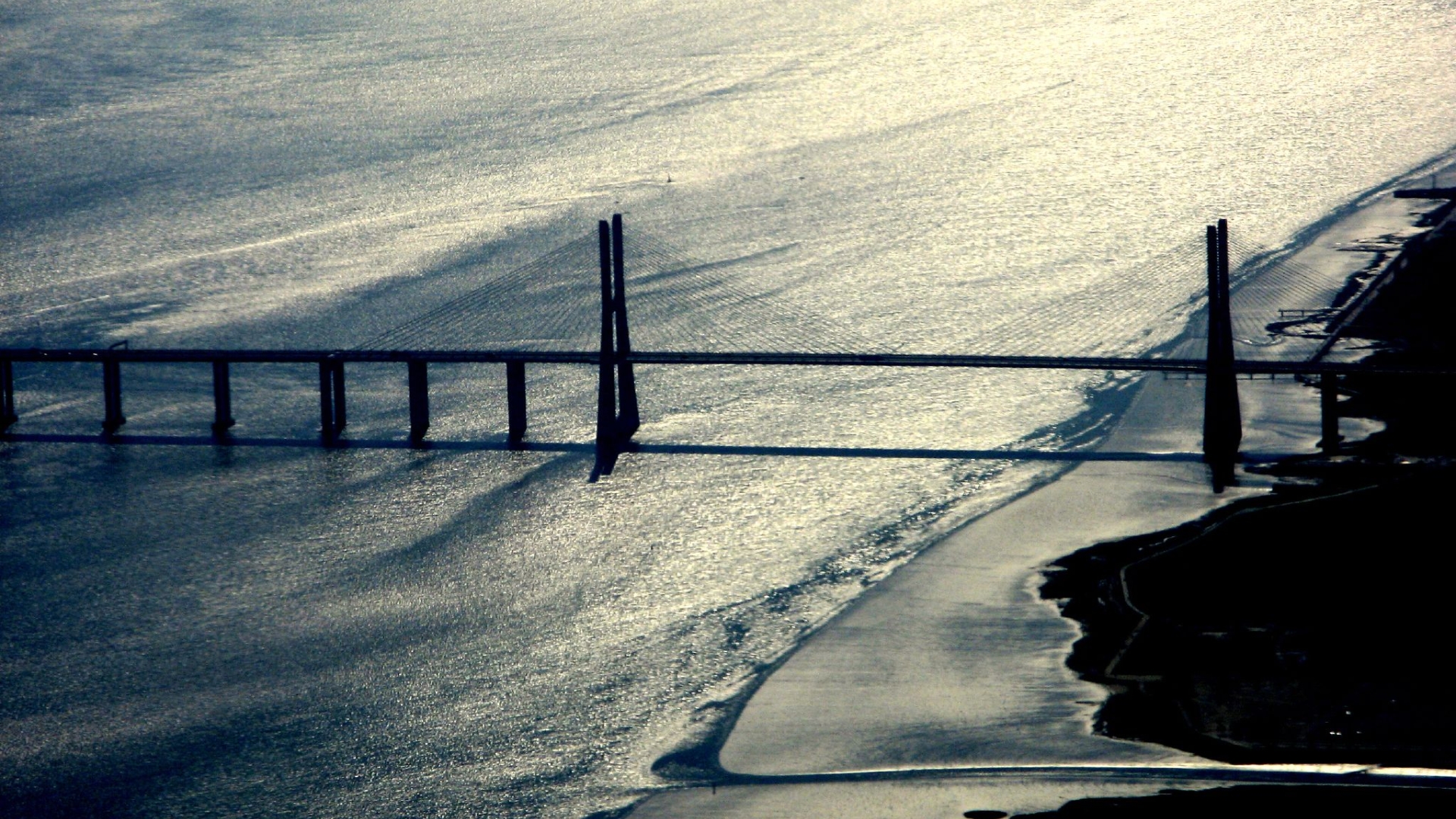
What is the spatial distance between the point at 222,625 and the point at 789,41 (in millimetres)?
22700

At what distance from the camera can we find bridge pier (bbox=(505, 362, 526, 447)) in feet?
47.1

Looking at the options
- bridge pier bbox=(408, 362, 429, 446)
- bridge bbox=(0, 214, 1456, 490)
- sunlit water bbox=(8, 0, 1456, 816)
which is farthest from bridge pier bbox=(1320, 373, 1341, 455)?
bridge pier bbox=(408, 362, 429, 446)

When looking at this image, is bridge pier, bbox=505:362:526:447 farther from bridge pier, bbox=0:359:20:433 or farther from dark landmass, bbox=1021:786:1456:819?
dark landmass, bbox=1021:786:1456:819

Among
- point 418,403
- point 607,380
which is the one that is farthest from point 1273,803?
point 418,403

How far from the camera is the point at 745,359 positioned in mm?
14367

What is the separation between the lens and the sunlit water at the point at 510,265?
917 centimetres

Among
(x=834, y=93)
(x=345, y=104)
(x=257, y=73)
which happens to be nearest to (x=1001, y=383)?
(x=834, y=93)

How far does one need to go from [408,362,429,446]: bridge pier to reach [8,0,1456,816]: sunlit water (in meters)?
0.32

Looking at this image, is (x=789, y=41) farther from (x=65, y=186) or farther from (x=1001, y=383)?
(x=1001, y=383)

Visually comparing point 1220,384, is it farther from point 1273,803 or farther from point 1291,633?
point 1273,803

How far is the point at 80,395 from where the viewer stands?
16500 mm

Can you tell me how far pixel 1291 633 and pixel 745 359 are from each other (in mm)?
6704

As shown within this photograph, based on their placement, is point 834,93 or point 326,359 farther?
point 834,93

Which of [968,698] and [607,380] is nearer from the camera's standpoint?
[968,698]
